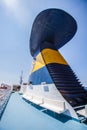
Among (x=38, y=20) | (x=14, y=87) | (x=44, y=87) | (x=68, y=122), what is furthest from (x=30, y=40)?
(x=14, y=87)

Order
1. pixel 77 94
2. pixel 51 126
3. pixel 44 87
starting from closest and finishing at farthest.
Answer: pixel 51 126
pixel 77 94
pixel 44 87

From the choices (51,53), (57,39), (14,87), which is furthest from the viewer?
(14,87)

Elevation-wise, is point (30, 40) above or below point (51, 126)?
above

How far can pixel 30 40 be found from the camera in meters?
11.1

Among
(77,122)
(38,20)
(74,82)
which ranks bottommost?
(77,122)

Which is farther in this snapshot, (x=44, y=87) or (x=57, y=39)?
(x=57, y=39)

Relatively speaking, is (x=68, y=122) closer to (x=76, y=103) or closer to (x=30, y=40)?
(x=76, y=103)

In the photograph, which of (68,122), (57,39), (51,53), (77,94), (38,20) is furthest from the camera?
(57,39)

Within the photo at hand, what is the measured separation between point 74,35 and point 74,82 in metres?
6.56

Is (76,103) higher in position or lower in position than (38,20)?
lower

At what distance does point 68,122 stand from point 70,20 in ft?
27.9

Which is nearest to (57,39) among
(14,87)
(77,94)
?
(77,94)

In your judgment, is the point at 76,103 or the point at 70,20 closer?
the point at 76,103

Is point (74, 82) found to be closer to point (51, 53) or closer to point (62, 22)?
point (51, 53)
